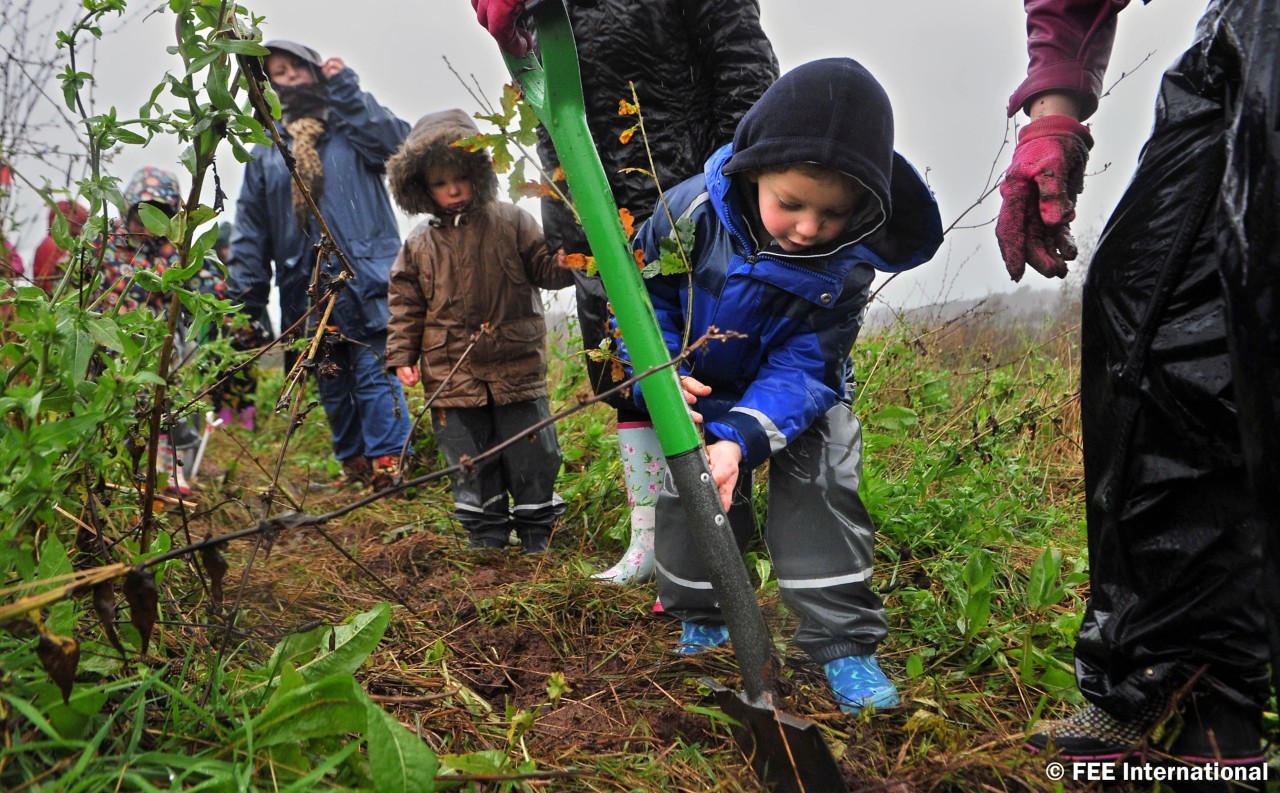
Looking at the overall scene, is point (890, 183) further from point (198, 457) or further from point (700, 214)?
point (198, 457)

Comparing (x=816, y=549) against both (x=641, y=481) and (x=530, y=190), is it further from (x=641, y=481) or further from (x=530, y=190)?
(x=530, y=190)

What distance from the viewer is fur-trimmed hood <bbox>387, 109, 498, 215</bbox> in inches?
122

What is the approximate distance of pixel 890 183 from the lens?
1872mm

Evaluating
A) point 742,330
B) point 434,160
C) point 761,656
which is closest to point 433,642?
point 761,656

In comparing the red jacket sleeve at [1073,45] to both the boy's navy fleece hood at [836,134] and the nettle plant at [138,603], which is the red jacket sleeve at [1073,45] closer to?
the boy's navy fleece hood at [836,134]

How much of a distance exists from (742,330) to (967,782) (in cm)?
107

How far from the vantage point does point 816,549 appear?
189 cm

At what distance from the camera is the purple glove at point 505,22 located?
5.03ft

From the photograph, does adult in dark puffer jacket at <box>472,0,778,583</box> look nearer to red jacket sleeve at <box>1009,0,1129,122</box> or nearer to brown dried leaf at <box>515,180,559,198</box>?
brown dried leaf at <box>515,180,559,198</box>

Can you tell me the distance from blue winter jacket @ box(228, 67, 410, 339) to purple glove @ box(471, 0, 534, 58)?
270cm

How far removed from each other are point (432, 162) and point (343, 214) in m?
1.25

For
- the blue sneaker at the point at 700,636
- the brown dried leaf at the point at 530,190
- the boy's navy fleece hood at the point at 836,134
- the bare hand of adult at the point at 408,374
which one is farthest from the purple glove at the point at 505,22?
the bare hand of adult at the point at 408,374

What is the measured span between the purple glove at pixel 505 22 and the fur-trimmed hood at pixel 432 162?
1483mm

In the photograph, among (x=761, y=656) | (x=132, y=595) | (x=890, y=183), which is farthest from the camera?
(x=890, y=183)
